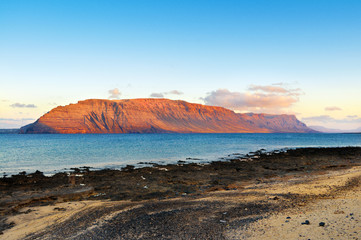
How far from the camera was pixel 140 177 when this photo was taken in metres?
22.3

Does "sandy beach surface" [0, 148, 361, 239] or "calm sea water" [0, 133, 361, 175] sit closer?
"sandy beach surface" [0, 148, 361, 239]

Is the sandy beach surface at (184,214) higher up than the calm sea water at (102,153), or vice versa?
the sandy beach surface at (184,214)

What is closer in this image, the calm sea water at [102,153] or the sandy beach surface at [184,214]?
the sandy beach surface at [184,214]

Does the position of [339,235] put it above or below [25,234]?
above

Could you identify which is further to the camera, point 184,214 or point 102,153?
point 102,153

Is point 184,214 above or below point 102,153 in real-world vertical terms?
above

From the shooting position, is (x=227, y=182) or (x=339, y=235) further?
(x=227, y=182)

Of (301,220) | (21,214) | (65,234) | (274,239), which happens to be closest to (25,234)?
(65,234)

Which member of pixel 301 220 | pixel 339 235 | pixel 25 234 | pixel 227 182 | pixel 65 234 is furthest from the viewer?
pixel 227 182

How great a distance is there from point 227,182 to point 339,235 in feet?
44.0

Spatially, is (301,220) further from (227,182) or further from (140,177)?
(140,177)

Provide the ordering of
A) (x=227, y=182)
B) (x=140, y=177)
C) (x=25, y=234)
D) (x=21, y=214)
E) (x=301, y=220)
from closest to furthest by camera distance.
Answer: (x=301, y=220)
(x=25, y=234)
(x=21, y=214)
(x=227, y=182)
(x=140, y=177)

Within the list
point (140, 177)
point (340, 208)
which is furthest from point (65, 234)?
Answer: point (140, 177)

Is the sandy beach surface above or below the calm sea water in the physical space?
Answer: above
